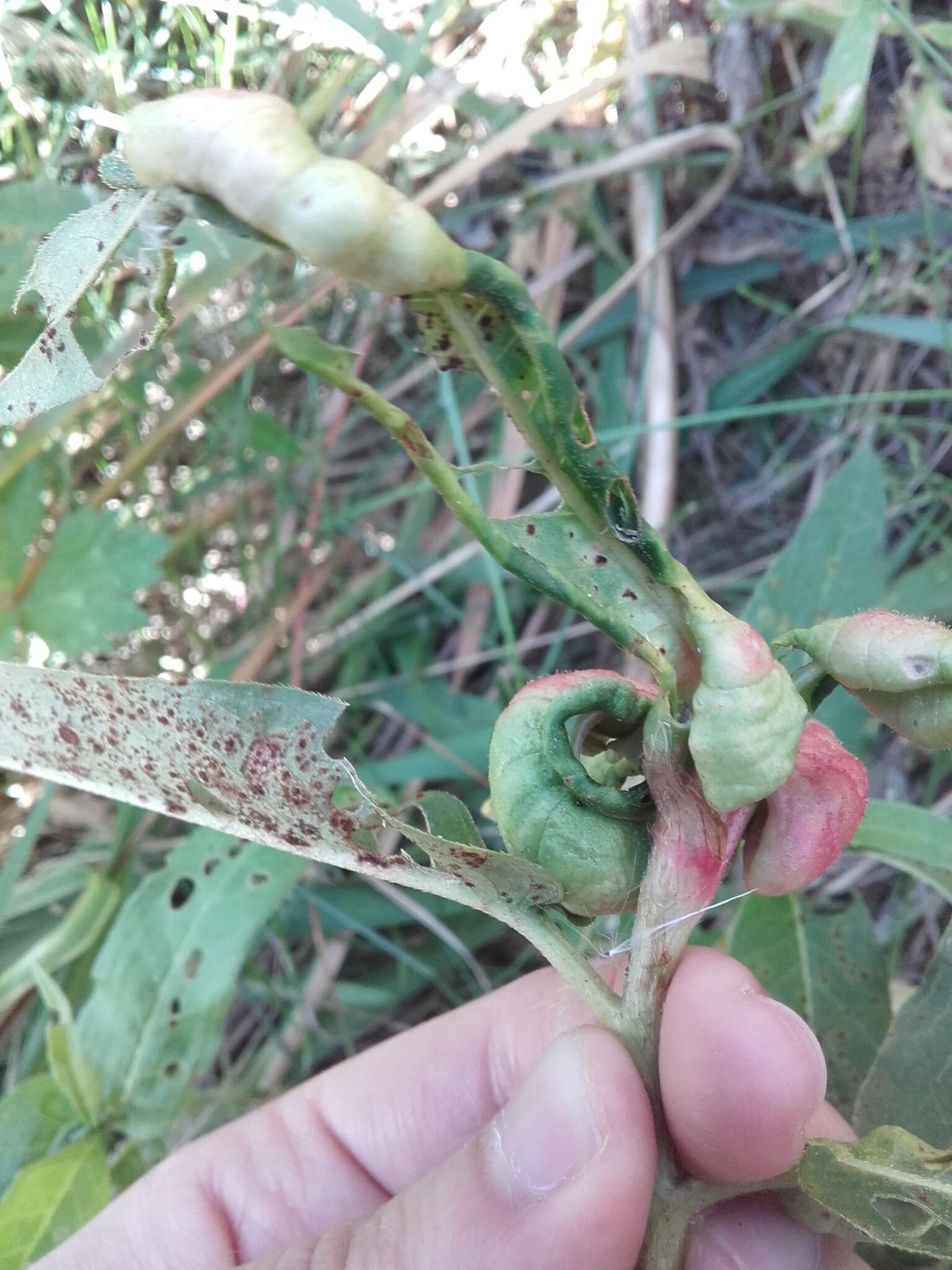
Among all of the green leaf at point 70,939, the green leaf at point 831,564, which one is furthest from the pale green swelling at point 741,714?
the green leaf at point 70,939

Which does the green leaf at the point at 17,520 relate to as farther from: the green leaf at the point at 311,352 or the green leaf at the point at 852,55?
the green leaf at the point at 852,55

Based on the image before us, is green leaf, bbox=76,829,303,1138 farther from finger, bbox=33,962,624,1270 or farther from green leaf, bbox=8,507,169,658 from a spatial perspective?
green leaf, bbox=8,507,169,658

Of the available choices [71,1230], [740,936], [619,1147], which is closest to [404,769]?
[740,936]

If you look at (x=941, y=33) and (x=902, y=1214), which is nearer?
(x=902, y=1214)

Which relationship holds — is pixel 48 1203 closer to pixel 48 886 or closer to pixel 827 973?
pixel 48 886

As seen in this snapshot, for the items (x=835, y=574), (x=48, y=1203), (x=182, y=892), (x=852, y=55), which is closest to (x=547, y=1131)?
(x=48, y=1203)
